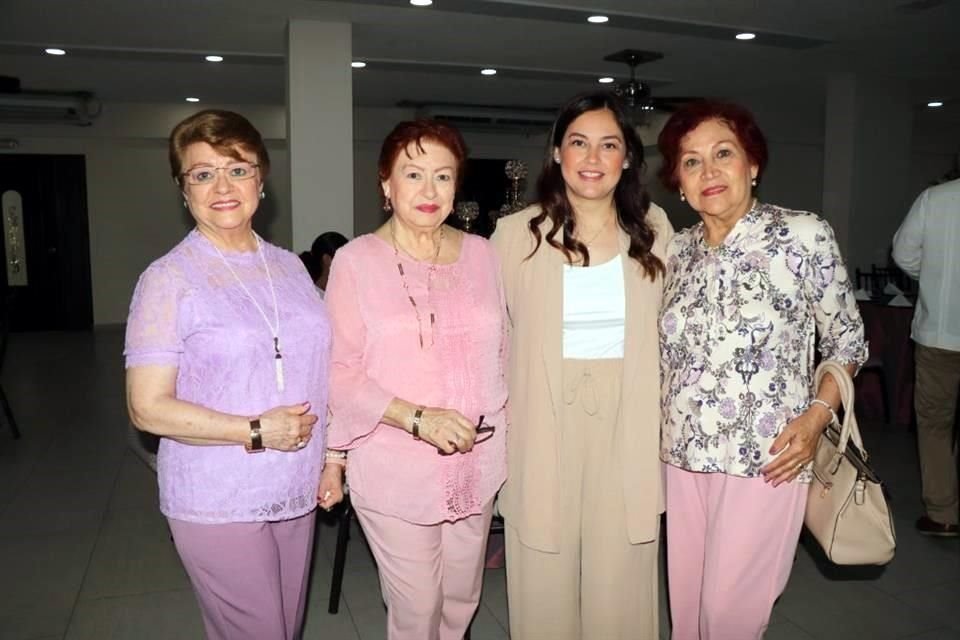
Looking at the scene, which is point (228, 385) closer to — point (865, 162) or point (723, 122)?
point (723, 122)

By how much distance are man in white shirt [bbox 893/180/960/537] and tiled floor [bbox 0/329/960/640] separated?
0.24m

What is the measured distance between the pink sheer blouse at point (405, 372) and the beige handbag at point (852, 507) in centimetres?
90

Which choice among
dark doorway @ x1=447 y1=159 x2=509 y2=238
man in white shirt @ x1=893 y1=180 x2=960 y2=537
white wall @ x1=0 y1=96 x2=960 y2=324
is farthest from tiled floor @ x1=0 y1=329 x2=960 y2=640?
dark doorway @ x1=447 y1=159 x2=509 y2=238

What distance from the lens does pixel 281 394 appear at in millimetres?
1747

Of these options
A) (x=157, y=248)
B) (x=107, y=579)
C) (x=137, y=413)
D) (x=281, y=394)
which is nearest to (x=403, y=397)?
(x=281, y=394)

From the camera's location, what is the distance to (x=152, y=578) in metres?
3.33

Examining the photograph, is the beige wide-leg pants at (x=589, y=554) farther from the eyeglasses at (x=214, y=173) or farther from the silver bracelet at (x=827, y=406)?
the eyeglasses at (x=214, y=173)

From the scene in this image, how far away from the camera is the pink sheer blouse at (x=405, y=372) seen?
1.90 meters

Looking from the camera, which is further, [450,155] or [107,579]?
[107,579]

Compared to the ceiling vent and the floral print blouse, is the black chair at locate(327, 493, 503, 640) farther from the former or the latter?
the ceiling vent

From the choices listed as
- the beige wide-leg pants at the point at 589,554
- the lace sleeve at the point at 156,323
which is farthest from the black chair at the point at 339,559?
the lace sleeve at the point at 156,323

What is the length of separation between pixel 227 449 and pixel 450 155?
922 mm

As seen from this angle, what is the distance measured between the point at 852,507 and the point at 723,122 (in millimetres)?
1071

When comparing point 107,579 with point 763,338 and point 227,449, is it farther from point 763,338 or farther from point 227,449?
point 763,338
